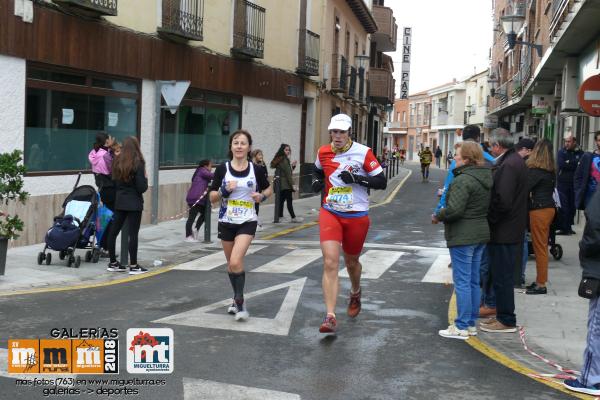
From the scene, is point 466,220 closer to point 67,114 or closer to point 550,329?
point 550,329

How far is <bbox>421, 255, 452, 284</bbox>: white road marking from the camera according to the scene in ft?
31.9

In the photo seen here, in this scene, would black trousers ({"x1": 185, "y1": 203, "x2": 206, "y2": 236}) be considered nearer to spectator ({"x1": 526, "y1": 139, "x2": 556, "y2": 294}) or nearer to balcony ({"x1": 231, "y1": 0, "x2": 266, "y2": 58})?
spectator ({"x1": 526, "y1": 139, "x2": 556, "y2": 294})

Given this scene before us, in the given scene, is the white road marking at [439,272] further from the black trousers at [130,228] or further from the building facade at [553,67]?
the building facade at [553,67]

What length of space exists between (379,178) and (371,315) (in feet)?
5.07

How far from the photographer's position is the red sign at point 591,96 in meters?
11.1

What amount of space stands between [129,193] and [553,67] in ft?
51.5

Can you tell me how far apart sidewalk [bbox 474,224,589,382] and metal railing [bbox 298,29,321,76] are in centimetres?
1463

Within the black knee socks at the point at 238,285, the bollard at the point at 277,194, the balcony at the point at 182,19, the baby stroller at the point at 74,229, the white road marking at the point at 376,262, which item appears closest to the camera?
the black knee socks at the point at 238,285

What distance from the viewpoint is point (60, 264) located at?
9.95 meters

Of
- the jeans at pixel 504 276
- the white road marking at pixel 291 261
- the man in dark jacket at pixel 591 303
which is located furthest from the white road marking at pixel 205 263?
the man in dark jacket at pixel 591 303

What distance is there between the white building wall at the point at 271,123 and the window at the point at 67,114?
6.13 meters

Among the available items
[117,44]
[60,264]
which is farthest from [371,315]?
[117,44]

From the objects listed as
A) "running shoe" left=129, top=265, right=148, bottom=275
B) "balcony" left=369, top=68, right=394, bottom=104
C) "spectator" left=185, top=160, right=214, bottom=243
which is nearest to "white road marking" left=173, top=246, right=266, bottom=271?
"running shoe" left=129, top=265, right=148, bottom=275

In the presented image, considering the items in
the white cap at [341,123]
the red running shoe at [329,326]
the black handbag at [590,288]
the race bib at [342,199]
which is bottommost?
the red running shoe at [329,326]
